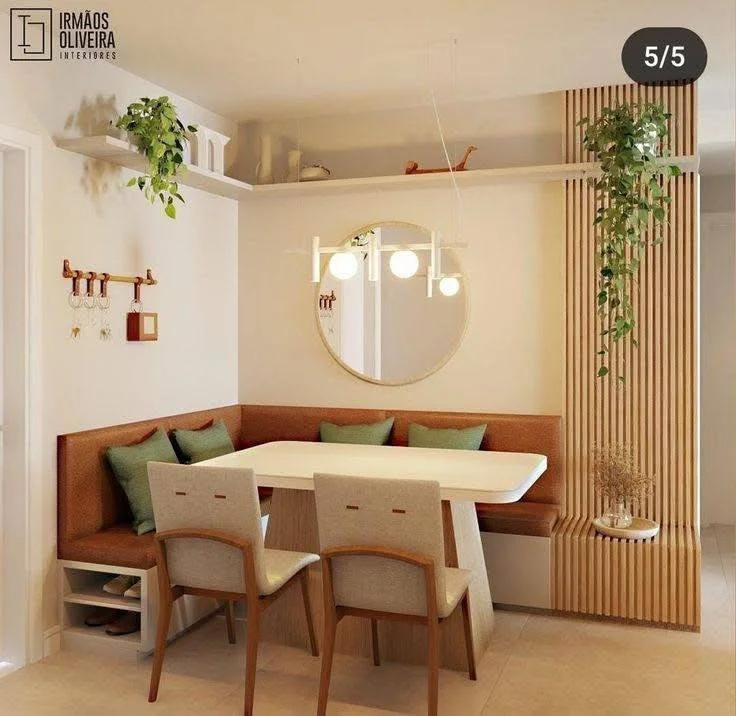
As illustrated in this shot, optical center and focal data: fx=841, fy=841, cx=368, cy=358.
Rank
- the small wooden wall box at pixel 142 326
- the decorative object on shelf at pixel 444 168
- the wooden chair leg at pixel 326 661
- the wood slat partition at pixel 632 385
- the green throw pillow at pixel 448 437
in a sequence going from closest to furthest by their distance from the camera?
1. the wooden chair leg at pixel 326 661
2. the wood slat partition at pixel 632 385
3. the small wooden wall box at pixel 142 326
4. the green throw pillow at pixel 448 437
5. the decorative object on shelf at pixel 444 168

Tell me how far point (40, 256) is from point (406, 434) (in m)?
2.14

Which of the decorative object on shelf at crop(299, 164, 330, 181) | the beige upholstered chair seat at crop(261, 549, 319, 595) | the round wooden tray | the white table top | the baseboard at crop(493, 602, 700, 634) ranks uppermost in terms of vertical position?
the decorative object on shelf at crop(299, 164, 330, 181)

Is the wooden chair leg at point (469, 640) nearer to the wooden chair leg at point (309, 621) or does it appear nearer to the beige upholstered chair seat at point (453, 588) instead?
the beige upholstered chair seat at point (453, 588)

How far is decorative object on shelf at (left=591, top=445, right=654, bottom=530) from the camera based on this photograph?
400cm

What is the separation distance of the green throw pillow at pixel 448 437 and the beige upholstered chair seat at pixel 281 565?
120 cm

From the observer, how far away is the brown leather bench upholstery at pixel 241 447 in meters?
3.60

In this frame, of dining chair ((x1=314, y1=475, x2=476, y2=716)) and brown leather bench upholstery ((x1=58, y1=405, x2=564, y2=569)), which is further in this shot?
brown leather bench upholstery ((x1=58, y1=405, x2=564, y2=569))

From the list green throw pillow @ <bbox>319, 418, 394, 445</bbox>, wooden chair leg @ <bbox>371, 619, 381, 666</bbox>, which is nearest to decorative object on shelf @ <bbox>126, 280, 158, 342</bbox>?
green throw pillow @ <bbox>319, 418, 394, 445</bbox>

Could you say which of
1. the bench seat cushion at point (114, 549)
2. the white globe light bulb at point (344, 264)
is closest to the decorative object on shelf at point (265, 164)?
the white globe light bulb at point (344, 264)

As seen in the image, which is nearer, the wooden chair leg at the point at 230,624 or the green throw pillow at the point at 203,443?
the wooden chair leg at the point at 230,624

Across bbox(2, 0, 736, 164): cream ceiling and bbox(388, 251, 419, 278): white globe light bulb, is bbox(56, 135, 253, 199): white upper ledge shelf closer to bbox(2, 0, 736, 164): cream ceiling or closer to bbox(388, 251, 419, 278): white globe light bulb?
bbox(2, 0, 736, 164): cream ceiling

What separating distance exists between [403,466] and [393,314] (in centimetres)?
142

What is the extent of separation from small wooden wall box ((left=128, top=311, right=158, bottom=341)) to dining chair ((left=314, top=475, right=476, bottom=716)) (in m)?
1.64

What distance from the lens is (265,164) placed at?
16.4ft
